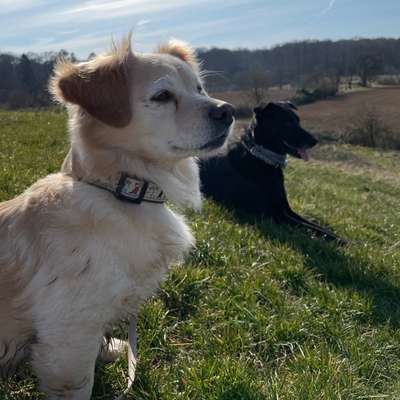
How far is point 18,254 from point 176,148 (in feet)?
3.32

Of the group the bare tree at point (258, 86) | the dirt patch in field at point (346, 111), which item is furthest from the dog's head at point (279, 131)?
the bare tree at point (258, 86)

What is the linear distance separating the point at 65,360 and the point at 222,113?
5.10 ft

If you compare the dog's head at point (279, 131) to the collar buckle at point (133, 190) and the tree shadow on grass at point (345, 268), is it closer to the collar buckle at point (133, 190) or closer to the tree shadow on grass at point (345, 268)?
the tree shadow on grass at point (345, 268)

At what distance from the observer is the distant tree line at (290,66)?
99.2 ft

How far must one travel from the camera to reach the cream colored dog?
7.97ft

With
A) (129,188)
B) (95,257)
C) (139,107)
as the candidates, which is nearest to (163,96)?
(139,107)

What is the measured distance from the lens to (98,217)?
2.53 m

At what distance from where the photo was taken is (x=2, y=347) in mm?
2549

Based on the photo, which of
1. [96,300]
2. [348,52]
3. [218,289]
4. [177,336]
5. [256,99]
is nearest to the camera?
[96,300]

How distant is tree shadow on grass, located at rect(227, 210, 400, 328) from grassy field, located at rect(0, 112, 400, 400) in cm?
1

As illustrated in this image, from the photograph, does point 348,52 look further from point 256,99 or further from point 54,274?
point 54,274

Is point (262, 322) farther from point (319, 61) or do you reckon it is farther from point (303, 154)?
point (319, 61)

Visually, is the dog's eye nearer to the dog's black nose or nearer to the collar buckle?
the dog's black nose

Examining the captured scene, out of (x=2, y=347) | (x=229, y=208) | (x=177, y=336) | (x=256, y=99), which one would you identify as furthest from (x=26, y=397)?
(x=256, y=99)
